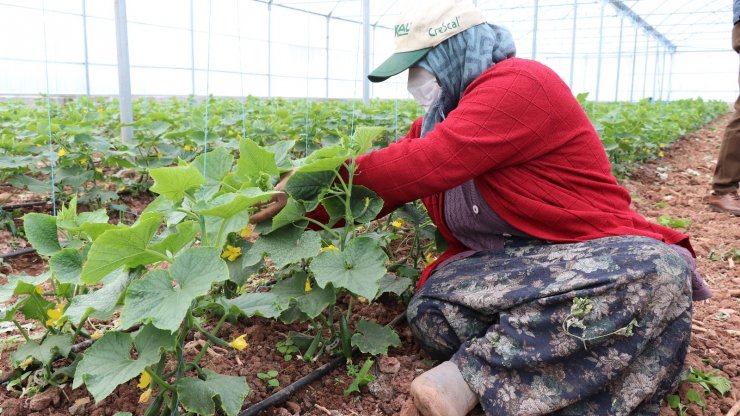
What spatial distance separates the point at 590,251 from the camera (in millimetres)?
1531

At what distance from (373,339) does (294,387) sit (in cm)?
25

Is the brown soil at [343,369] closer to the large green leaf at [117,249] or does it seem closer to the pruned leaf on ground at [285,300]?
the pruned leaf on ground at [285,300]

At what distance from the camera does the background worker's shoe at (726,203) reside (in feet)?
12.7

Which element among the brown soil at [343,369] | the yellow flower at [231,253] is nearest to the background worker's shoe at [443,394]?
the brown soil at [343,369]

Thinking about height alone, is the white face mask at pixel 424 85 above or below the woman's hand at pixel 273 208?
above

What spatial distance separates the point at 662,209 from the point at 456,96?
2.97 metres

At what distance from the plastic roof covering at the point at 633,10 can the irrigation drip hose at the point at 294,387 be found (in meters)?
13.0

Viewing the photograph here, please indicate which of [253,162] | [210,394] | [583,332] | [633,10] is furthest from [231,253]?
[633,10]

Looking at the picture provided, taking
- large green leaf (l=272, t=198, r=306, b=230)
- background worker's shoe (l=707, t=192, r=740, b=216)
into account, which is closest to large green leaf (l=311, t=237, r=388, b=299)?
large green leaf (l=272, t=198, r=306, b=230)

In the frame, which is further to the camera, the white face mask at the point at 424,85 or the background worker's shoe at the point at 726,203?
the background worker's shoe at the point at 726,203

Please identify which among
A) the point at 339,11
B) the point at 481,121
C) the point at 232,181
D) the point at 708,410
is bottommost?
the point at 708,410

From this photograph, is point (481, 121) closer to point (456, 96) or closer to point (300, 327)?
point (456, 96)

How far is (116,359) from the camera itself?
47.5 inches

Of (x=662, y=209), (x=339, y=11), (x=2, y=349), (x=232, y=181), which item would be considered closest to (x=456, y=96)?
(x=232, y=181)
